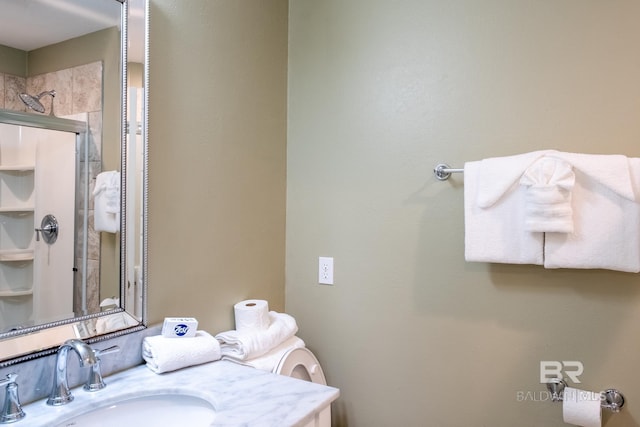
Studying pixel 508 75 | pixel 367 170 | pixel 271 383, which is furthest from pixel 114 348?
pixel 508 75

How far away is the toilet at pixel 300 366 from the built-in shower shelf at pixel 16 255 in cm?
80

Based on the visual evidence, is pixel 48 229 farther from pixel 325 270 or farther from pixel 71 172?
pixel 325 270

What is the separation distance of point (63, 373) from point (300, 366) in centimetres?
81

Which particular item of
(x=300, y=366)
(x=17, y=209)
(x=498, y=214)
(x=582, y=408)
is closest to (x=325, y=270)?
(x=300, y=366)

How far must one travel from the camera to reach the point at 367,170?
1646 mm

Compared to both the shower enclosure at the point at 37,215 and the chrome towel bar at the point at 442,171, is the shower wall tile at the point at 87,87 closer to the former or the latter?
the shower enclosure at the point at 37,215

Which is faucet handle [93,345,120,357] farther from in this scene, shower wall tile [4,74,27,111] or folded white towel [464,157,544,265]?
folded white towel [464,157,544,265]

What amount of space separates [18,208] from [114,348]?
451 millimetres

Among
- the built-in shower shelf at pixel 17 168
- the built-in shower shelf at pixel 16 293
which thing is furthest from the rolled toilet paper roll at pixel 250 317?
the built-in shower shelf at pixel 17 168

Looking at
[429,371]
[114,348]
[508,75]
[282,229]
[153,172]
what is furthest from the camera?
[282,229]

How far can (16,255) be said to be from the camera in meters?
0.97

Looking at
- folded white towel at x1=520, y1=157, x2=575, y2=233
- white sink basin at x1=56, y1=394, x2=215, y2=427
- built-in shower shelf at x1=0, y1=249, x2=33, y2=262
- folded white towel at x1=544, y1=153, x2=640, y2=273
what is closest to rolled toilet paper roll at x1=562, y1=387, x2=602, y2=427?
folded white towel at x1=544, y1=153, x2=640, y2=273

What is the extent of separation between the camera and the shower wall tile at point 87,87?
1090mm

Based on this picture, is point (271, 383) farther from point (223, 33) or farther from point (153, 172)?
point (223, 33)
